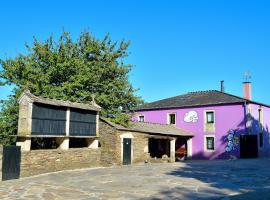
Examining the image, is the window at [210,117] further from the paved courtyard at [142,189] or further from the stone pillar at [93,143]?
the paved courtyard at [142,189]

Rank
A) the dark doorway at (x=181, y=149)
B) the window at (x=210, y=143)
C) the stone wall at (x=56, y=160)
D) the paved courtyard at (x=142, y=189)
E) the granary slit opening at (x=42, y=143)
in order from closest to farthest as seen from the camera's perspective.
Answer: the paved courtyard at (x=142, y=189) → the stone wall at (x=56, y=160) → the granary slit opening at (x=42, y=143) → the window at (x=210, y=143) → the dark doorway at (x=181, y=149)

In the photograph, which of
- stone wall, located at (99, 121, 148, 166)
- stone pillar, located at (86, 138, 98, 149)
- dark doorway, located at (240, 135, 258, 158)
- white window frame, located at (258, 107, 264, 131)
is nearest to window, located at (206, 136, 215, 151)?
dark doorway, located at (240, 135, 258, 158)

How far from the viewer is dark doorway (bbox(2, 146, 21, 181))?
16.6 m

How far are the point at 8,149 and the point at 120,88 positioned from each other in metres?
13.7

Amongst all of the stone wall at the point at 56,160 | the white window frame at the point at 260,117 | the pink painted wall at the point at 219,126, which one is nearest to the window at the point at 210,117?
the pink painted wall at the point at 219,126

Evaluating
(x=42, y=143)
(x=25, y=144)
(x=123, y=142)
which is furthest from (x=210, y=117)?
(x=25, y=144)

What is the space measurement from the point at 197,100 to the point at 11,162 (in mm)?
22847

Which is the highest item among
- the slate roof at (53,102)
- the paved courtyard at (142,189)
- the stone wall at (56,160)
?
the slate roof at (53,102)

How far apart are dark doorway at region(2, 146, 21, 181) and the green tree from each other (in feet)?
24.4

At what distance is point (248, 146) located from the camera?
32750 mm

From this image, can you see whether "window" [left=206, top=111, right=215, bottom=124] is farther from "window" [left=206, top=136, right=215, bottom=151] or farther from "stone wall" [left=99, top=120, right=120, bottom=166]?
"stone wall" [left=99, top=120, right=120, bottom=166]

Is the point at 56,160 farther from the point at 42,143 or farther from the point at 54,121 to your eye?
the point at 42,143

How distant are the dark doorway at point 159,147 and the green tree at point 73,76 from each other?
567 centimetres

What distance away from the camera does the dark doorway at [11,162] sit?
1662cm
